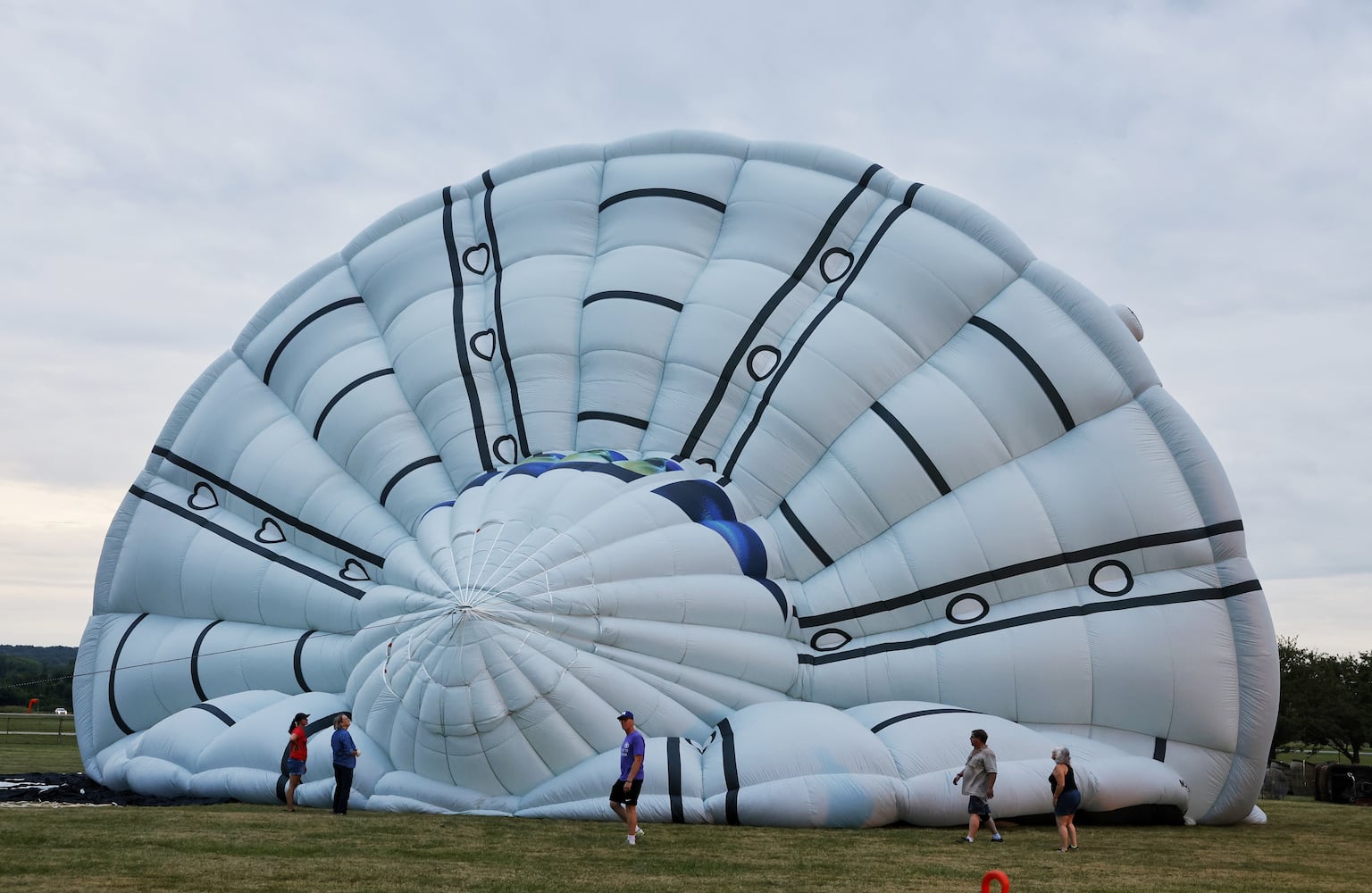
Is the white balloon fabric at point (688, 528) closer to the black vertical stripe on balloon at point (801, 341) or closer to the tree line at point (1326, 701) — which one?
the black vertical stripe on balloon at point (801, 341)

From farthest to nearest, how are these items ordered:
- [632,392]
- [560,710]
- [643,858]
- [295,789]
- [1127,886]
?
[632,392]
[295,789]
[560,710]
[643,858]
[1127,886]

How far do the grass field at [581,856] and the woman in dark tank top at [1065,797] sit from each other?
0.44 ft

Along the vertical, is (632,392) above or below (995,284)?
below

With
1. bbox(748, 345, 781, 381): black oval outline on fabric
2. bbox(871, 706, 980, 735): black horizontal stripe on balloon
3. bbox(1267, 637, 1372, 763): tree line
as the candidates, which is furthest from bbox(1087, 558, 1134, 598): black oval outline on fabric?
bbox(1267, 637, 1372, 763): tree line

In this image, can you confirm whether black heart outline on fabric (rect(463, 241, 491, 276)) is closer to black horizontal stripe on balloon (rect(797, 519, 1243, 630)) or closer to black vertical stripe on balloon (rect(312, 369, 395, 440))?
black vertical stripe on balloon (rect(312, 369, 395, 440))

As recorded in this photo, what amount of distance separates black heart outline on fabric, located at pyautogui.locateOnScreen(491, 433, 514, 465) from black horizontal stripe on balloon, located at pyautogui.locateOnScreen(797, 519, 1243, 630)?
2992 mm

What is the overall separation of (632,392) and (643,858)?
509cm

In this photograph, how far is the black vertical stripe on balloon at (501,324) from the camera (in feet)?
38.3

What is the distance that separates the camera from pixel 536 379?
1180cm

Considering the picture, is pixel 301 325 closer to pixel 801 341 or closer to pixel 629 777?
pixel 801 341

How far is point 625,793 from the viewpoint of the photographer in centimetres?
816

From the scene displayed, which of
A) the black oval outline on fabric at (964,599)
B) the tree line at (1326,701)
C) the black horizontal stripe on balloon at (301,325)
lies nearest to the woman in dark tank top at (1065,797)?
the black oval outline on fabric at (964,599)

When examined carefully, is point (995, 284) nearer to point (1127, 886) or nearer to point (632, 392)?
point (632, 392)

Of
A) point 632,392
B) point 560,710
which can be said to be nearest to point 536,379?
point 632,392
